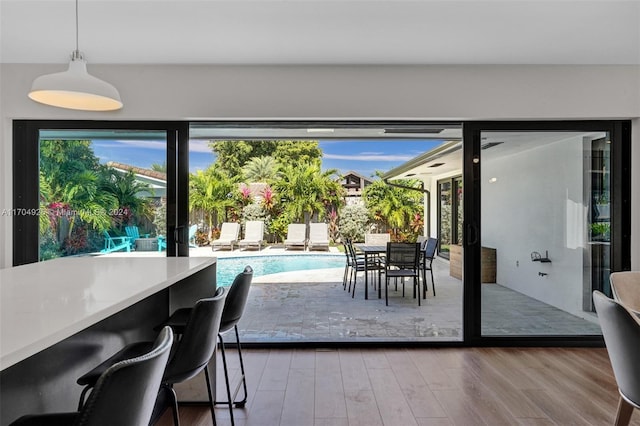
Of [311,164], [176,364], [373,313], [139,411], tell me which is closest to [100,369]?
[176,364]

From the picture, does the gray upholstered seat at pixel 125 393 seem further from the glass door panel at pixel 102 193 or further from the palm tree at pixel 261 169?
the palm tree at pixel 261 169

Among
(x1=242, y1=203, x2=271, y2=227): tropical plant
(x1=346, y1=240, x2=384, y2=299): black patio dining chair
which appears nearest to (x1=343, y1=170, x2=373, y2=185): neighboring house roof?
(x1=346, y1=240, x2=384, y2=299): black patio dining chair

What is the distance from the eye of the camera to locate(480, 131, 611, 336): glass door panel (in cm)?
356

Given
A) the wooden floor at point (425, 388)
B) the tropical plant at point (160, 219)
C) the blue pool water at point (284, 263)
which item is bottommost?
Result: the wooden floor at point (425, 388)

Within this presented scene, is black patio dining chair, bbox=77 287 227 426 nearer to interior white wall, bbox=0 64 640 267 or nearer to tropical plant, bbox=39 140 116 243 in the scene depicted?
interior white wall, bbox=0 64 640 267

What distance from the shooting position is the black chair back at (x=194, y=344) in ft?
4.87

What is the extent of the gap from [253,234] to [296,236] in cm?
68

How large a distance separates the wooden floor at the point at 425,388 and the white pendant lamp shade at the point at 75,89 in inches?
76.7

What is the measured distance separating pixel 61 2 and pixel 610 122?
4.53 m

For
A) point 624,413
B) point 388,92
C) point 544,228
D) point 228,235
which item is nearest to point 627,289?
point 624,413

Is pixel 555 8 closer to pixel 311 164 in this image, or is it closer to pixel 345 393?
pixel 345 393

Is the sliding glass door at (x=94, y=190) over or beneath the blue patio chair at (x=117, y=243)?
over

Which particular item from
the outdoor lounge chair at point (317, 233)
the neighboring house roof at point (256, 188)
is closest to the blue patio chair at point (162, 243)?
the neighboring house roof at point (256, 188)

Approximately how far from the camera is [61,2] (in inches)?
92.7
